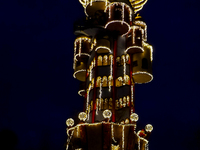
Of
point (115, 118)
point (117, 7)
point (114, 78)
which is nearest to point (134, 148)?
point (115, 118)

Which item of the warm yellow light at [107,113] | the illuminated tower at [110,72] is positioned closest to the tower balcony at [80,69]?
the illuminated tower at [110,72]

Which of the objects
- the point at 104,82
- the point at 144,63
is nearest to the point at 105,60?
the point at 104,82

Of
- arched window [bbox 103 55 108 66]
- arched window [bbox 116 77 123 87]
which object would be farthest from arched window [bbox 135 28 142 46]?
arched window [bbox 116 77 123 87]

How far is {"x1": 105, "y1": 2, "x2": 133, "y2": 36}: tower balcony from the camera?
3822 cm

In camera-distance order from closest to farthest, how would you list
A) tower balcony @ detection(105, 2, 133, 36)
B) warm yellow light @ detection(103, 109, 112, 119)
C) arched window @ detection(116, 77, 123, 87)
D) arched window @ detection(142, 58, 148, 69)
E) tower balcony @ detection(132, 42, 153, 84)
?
Answer: warm yellow light @ detection(103, 109, 112, 119) < arched window @ detection(116, 77, 123, 87) < tower balcony @ detection(105, 2, 133, 36) < tower balcony @ detection(132, 42, 153, 84) < arched window @ detection(142, 58, 148, 69)

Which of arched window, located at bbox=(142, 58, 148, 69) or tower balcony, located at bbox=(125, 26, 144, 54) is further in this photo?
arched window, located at bbox=(142, 58, 148, 69)

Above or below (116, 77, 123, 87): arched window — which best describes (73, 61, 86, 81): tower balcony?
above

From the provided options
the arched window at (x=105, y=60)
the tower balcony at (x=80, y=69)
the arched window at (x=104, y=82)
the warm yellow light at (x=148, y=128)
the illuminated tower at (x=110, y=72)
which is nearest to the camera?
the illuminated tower at (x=110, y=72)

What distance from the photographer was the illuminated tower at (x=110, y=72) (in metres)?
32.8

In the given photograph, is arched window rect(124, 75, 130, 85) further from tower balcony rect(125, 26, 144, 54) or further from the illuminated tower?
tower balcony rect(125, 26, 144, 54)

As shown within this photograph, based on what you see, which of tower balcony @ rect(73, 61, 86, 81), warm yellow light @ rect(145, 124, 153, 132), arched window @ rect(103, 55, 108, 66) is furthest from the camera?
tower balcony @ rect(73, 61, 86, 81)

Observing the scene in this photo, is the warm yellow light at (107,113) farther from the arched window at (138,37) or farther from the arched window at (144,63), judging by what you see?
the arched window at (138,37)

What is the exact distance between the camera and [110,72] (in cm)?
3744

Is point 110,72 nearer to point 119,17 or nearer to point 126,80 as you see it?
point 126,80
